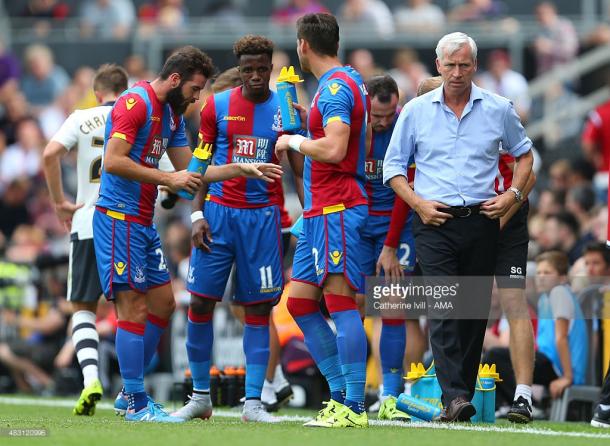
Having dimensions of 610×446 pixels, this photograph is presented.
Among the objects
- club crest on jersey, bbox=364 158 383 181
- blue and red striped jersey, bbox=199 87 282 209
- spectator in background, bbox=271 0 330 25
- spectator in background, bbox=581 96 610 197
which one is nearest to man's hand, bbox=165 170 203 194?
blue and red striped jersey, bbox=199 87 282 209

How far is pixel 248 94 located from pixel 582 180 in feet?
23.7

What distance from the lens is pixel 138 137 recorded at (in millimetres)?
9430

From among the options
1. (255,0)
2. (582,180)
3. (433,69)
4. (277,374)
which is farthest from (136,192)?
(255,0)

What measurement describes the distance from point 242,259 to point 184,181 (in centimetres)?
85

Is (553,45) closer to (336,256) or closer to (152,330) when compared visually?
(152,330)

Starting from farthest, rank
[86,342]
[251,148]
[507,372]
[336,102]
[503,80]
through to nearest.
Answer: [503,80], [507,372], [86,342], [251,148], [336,102]

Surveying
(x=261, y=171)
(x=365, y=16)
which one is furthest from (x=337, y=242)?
(x=365, y=16)

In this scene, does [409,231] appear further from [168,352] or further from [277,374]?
[168,352]

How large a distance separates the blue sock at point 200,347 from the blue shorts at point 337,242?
1.14 metres

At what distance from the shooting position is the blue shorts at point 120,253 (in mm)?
9391

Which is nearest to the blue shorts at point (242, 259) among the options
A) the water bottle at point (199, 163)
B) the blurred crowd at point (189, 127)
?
the water bottle at point (199, 163)

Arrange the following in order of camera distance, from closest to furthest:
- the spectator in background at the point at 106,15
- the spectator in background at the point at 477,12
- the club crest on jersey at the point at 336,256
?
1. the club crest on jersey at the point at 336,256
2. the spectator in background at the point at 477,12
3. the spectator in background at the point at 106,15

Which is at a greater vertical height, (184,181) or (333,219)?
(184,181)

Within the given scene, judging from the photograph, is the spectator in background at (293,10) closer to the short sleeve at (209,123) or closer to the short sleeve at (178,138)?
the short sleeve at (178,138)
